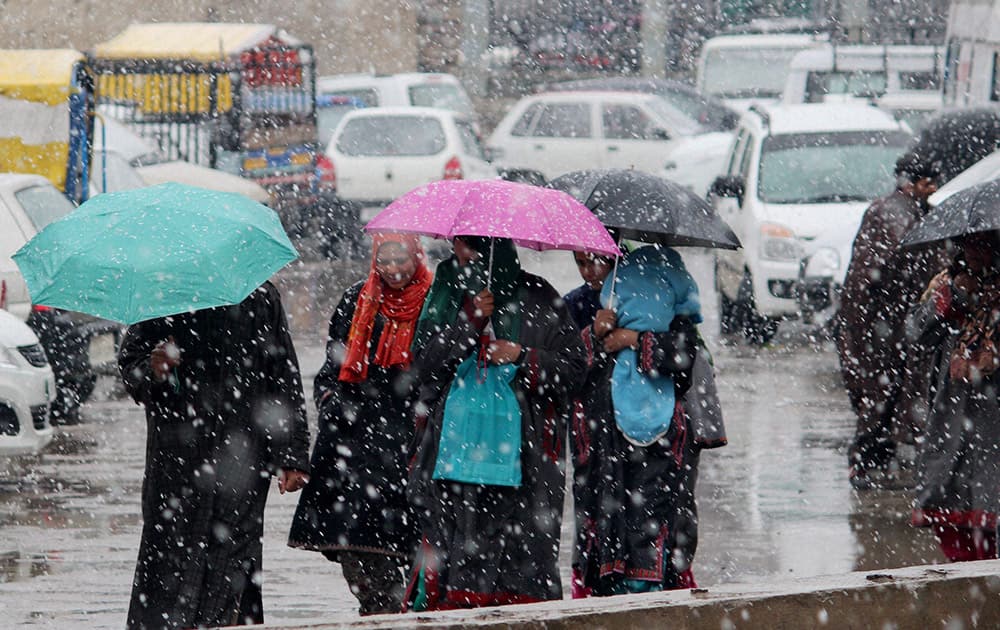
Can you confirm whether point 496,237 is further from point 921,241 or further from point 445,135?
point 445,135

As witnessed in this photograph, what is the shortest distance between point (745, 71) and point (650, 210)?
24150 mm

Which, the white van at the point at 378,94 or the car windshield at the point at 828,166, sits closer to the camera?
the car windshield at the point at 828,166

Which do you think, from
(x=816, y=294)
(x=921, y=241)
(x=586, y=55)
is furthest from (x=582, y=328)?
(x=586, y=55)

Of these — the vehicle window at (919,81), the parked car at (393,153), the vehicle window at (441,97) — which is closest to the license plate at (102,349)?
the parked car at (393,153)

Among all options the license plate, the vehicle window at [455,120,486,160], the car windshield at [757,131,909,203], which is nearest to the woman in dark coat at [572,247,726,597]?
the license plate

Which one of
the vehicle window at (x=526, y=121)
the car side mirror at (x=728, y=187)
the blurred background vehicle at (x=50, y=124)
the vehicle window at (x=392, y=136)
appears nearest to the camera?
the car side mirror at (x=728, y=187)

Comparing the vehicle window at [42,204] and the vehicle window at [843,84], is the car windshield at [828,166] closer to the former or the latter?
the vehicle window at [42,204]

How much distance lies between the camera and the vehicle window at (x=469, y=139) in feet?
75.0

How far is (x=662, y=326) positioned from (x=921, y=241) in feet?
3.50

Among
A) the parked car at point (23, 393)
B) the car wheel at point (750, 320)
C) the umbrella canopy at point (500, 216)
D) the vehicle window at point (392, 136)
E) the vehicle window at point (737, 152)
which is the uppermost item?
the umbrella canopy at point (500, 216)

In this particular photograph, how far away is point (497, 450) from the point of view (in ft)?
19.8

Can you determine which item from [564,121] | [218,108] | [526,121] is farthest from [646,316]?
[526,121]

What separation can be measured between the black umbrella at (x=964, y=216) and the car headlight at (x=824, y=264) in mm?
6514

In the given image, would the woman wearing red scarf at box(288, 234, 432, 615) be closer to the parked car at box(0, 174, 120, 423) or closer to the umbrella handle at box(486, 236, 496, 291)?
the umbrella handle at box(486, 236, 496, 291)
